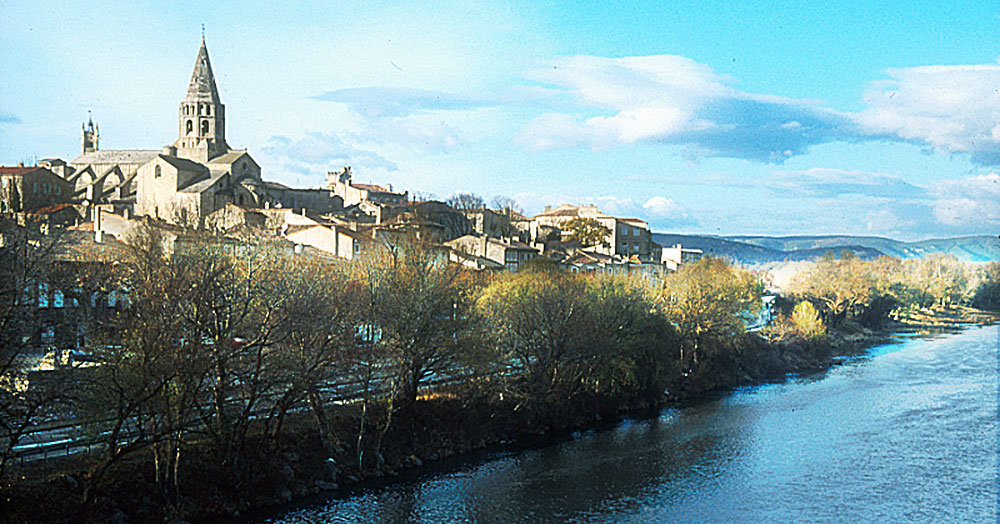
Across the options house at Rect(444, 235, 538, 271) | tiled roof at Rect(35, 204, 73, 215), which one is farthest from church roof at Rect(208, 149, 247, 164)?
house at Rect(444, 235, 538, 271)

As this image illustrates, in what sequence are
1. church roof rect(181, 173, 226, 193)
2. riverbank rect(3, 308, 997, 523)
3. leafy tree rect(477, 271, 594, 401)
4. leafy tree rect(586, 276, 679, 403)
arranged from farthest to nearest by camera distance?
church roof rect(181, 173, 226, 193)
leafy tree rect(586, 276, 679, 403)
leafy tree rect(477, 271, 594, 401)
riverbank rect(3, 308, 997, 523)

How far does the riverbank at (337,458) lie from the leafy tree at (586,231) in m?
28.7

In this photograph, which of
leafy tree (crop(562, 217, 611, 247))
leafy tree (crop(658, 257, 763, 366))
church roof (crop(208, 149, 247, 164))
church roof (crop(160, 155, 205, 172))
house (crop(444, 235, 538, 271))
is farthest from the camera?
leafy tree (crop(562, 217, 611, 247))

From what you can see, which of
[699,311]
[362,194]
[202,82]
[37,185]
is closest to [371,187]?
[362,194]

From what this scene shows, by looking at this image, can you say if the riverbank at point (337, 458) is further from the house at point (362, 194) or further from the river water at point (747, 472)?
the house at point (362, 194)

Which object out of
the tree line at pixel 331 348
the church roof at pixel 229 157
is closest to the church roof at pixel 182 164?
the church roof at pixel 229 157

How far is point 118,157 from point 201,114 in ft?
23.0

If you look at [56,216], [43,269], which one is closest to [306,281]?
[43,269]

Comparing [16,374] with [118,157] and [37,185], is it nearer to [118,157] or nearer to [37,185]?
[37,185]

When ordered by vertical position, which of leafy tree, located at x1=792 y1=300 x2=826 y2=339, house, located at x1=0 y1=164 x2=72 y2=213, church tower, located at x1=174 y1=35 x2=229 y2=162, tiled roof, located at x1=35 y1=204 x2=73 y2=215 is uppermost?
church tower, located at x1=174 y1=35 x2=229 y2=162

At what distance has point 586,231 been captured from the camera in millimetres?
62625

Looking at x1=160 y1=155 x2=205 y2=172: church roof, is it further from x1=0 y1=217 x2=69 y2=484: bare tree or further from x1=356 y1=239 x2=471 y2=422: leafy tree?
x1=0 y1=217 x2=69 y2=484: bare tree

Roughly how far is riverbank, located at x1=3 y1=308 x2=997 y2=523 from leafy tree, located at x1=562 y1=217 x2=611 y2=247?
1129 inches

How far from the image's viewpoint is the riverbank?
52.2 feet
